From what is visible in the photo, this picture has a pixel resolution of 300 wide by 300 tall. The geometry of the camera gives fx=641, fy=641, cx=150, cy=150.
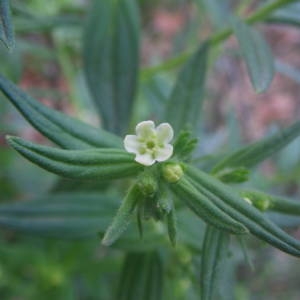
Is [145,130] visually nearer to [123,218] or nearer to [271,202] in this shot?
[123,218]

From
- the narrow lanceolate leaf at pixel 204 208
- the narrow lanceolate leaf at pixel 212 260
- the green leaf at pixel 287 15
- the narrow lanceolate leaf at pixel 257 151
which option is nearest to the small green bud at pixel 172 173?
the narrow lanceolate leaf at pixel 204 208

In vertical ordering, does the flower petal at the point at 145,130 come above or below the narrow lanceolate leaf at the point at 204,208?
above

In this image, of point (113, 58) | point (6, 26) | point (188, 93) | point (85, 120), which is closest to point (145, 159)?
point (6, 26)

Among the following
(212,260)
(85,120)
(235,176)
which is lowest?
(212,260)

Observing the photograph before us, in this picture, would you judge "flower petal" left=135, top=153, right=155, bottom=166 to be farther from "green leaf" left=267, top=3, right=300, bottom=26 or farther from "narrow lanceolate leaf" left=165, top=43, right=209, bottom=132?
"green leaf" left=267, top=3, right=300, bottom=26

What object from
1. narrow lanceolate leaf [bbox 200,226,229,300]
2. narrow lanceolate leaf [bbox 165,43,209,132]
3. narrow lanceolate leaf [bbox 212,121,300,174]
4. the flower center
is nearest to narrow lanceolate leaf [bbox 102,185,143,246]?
the flower center

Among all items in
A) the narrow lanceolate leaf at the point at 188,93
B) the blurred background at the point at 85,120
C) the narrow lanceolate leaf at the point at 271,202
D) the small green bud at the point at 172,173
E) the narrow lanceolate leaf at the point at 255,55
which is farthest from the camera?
the blurred background at the point at 85,120

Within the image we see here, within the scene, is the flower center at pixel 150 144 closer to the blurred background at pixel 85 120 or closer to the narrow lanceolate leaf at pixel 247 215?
the narrow lanceolate leaf at pixel 247 215
